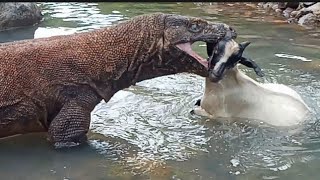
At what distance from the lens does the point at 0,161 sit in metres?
4.63

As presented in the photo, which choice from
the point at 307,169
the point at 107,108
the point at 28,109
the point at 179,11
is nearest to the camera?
the point at 307,169

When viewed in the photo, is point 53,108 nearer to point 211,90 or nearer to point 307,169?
point 211,90

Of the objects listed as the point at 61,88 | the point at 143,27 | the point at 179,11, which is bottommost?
the point at 179,11

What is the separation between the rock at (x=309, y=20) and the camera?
429 inches

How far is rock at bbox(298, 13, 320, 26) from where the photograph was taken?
10.9 meters

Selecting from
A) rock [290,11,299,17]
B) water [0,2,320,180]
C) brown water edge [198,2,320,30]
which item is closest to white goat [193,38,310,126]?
water [0,2,320,180]

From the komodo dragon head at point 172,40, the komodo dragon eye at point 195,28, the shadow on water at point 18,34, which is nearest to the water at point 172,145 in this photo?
the komodo dragon head at point 172,40

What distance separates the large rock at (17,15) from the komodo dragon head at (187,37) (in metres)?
5.93

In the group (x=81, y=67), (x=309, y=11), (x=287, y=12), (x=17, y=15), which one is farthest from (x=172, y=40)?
(x=287, y=12)

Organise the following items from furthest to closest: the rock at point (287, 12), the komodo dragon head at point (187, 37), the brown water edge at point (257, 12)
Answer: the rock at point (287, 12) → the brown water edge at point (257, 12) → the komodo dragon head at point (187, 37)

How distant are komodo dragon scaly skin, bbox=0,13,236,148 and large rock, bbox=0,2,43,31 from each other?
547cm

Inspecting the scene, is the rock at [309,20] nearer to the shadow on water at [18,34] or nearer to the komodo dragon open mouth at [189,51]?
the shadow on water at [18,34]

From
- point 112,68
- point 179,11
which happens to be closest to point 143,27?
point 112,68

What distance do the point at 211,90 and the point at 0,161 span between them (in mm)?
1925
